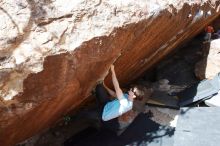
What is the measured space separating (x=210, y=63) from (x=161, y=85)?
133 cm

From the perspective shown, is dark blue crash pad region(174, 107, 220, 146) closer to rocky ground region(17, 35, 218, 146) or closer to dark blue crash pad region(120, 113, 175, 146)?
dark blue crash pad region(120, 113, 175, 146)

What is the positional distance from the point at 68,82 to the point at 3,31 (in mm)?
980

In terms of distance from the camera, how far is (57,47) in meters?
4.45

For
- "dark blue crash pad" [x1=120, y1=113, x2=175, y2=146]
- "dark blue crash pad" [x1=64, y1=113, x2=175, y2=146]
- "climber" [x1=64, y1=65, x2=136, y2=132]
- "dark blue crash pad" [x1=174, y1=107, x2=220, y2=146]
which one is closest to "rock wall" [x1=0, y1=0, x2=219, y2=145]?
"climber" [x1=64, y1=65, x2=136, y2=132]

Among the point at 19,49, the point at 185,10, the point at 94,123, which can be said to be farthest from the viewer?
the point at 94,123

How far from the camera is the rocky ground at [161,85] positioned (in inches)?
279

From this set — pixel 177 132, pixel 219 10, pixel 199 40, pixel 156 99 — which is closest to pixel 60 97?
pixel 177 132

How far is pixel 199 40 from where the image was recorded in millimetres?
10453

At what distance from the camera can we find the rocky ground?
7090 mm

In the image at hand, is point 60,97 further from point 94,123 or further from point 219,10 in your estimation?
point 219,10

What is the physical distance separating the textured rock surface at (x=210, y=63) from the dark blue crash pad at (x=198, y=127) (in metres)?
1.62

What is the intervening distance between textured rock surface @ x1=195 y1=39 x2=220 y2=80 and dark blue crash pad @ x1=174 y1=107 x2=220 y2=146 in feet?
5.32

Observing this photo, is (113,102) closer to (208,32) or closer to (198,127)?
(198,127)

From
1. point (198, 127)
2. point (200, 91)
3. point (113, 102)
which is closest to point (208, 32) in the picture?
point (200, 91)
